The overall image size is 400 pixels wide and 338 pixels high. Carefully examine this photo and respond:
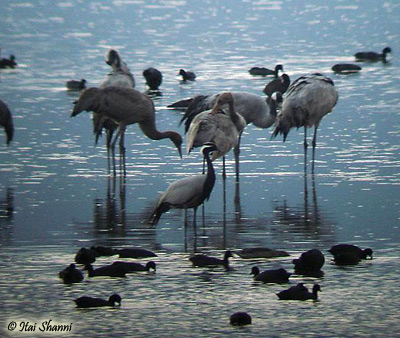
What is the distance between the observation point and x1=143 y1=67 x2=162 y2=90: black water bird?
101 feet

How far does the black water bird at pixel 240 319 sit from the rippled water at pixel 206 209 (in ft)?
0.28

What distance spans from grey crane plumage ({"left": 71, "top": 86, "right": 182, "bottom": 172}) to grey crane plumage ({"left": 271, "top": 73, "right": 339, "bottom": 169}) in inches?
73.5

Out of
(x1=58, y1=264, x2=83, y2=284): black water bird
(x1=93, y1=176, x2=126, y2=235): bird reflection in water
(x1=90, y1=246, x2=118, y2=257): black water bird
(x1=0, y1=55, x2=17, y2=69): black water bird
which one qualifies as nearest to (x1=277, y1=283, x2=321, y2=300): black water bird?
(x1=58, y1=264, x2=83, y2=284): black water bird

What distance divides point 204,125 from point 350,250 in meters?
5.09

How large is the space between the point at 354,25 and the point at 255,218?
37156 mm

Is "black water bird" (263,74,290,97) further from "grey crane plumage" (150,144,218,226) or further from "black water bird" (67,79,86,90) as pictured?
"grey crane plumage" (150,144,218,226)

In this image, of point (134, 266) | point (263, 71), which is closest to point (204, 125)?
point (134, 266)

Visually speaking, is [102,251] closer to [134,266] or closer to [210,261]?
[134,266]

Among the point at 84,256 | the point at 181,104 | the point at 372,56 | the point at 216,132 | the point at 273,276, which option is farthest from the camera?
the point at 372,56

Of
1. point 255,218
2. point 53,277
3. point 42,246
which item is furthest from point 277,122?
point 53,277

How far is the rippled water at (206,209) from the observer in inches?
450

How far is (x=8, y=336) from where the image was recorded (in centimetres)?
1070

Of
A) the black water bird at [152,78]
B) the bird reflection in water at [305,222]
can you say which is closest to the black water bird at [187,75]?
the black water bird at [152,78]

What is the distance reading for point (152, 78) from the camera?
30781 mm
